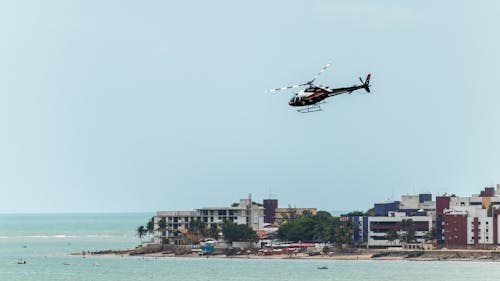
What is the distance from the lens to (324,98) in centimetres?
10350

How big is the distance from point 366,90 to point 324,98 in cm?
388

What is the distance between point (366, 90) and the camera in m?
101

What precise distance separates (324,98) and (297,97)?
2.30 m

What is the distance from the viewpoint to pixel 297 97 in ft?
343

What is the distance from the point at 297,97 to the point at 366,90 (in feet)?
20.1
